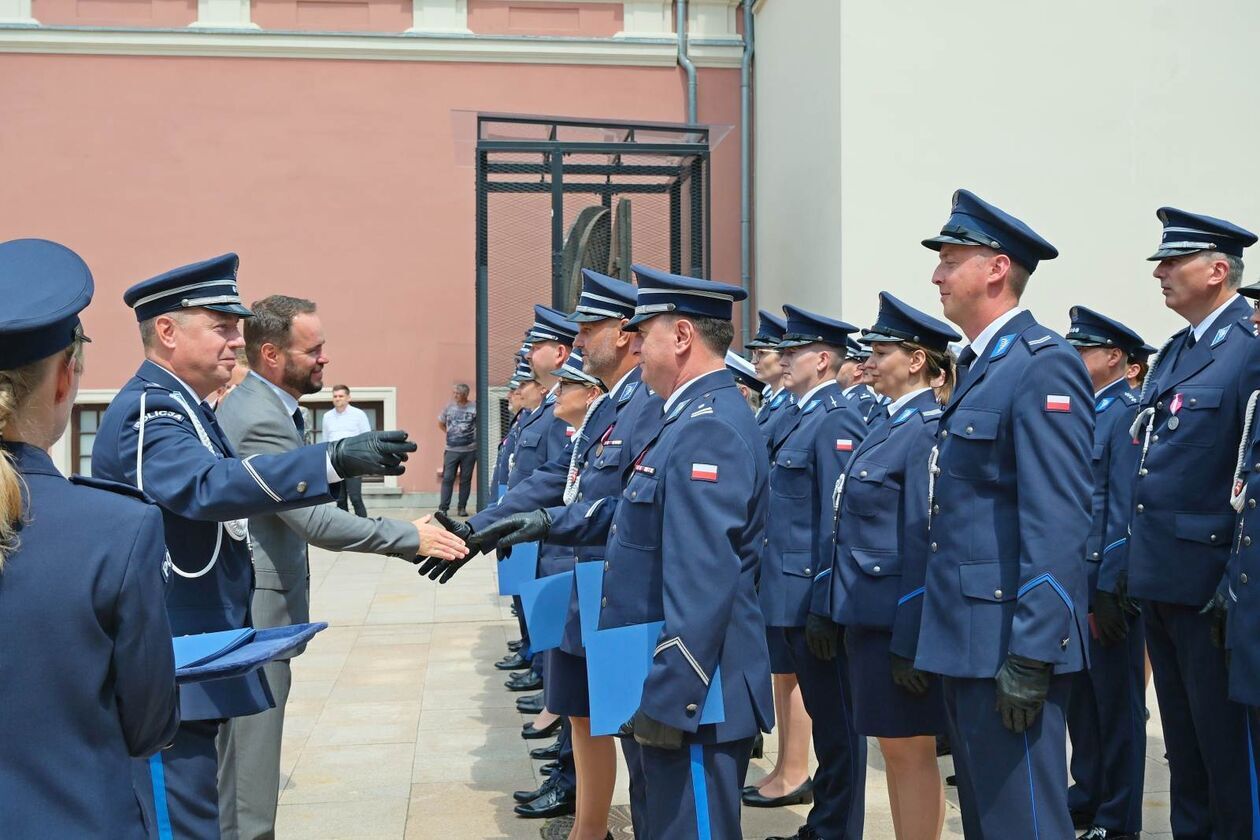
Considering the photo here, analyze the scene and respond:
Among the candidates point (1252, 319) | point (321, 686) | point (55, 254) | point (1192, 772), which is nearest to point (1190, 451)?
point (1252, 319)

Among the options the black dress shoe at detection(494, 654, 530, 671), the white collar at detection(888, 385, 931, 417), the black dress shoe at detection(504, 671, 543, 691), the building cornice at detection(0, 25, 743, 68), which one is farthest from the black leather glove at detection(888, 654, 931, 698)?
the building cornice at detection(0, 25, 743, 68)

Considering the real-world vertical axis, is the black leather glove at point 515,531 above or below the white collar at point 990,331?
below

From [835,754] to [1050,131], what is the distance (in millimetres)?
7106

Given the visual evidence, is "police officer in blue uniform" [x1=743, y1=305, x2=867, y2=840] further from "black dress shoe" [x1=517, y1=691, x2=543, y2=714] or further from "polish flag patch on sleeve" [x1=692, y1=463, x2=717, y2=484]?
"black dress shoe" [x1=517, y1=691, x2=543, y2=714]

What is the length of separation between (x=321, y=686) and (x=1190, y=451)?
530 cm

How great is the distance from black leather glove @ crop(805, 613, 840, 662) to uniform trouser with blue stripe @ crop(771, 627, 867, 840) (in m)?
0.05

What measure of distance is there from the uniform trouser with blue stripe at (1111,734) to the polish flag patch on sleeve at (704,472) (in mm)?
2151

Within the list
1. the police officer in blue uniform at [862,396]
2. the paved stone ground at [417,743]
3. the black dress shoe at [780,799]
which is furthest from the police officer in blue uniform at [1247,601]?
the black dress shoe at [780,799]

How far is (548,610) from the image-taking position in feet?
14.1

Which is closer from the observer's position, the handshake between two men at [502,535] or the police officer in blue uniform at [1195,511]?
the police officer in blue uniform at [1195,511]

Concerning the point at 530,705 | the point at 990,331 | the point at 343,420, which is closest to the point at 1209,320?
the point at 990,331

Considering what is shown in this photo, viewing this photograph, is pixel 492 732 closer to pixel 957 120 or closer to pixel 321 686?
pixel 321 686

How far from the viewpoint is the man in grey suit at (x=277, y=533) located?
396 cm

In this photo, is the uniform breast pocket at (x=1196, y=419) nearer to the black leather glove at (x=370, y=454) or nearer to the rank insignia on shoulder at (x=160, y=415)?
the black leather glove at (x=370, y=454)
